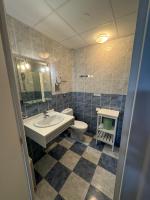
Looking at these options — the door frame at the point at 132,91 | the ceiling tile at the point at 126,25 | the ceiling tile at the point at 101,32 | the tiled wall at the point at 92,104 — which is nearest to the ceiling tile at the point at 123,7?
the ceiling tile at the point at 126,25

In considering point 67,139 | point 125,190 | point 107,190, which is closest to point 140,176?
point 125,190

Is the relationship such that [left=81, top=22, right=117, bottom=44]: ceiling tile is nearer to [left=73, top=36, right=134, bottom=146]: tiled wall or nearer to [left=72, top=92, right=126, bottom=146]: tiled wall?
[left=73, top=36, right=134, bottom=146]: tiled wall

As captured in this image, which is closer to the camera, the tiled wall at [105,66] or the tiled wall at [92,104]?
the tiled wall at [105,66]

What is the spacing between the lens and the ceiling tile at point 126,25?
122 cm

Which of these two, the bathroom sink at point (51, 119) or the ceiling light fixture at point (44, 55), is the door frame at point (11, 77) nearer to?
the bathroom sink at point (51, 119)

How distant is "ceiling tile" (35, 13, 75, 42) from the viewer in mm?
1252

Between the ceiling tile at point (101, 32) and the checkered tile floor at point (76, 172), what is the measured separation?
2.24 metres

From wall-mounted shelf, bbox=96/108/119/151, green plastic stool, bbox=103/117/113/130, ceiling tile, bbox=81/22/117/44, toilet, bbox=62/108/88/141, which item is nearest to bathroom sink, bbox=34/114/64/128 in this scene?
toilet, bbox=62/108/88/141

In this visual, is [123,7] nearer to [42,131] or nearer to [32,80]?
[32,80]

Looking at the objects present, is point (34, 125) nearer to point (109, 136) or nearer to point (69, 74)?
point (69, 74)

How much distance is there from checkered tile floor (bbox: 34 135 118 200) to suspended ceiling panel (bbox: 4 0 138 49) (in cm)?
224

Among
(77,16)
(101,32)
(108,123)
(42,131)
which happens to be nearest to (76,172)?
(42,131)

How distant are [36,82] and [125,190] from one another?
1.70m

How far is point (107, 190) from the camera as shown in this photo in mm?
1207
